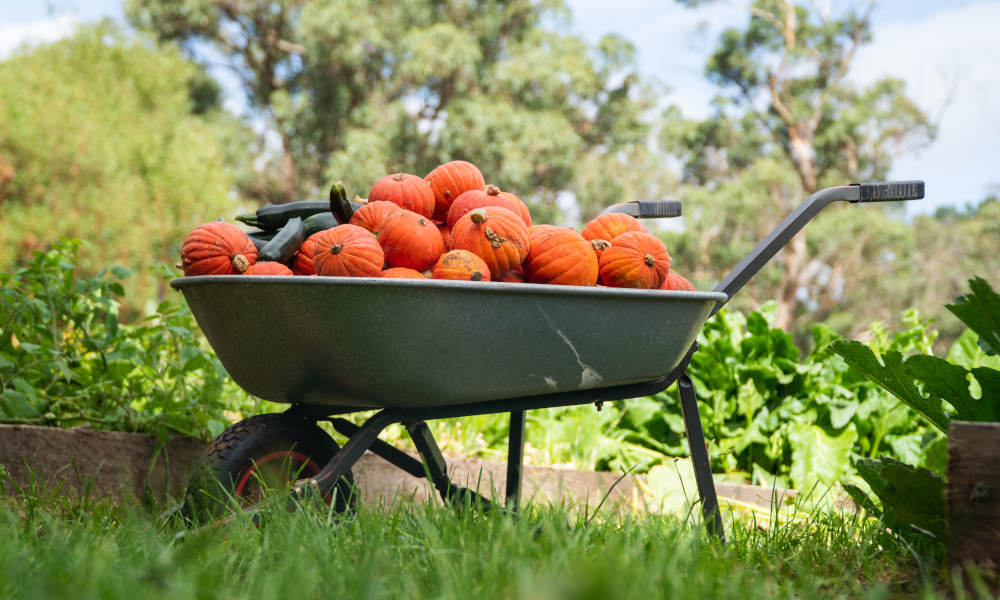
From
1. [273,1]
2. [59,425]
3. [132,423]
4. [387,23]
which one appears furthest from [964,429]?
[273,1]

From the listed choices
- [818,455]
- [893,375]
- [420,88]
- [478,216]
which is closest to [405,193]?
[478,216]

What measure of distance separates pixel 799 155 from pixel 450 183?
15056 millimetres

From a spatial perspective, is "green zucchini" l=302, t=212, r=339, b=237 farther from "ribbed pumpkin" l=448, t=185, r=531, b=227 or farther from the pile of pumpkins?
"ribbed pumpkin" l=448, t=185, r=531, b=227

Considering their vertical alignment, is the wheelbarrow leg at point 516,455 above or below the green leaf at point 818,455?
above

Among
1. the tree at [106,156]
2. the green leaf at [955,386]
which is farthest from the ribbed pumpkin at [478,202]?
the tree at [106,156]

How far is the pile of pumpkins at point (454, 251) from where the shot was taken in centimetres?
148

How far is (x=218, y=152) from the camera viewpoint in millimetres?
15312

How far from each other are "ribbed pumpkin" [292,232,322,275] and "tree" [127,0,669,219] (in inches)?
485

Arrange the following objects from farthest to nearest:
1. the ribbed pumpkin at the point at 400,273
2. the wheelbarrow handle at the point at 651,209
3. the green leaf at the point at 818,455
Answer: the green leaf at the point at 818,455 < the wheelbarrow handle at the point at 651,209 < the ribbed pumpkin at the point at 400,273

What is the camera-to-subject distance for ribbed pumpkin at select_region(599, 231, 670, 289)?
5.28ft

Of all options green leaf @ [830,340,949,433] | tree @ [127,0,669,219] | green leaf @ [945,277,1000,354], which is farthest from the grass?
tree @ [127,0,669,219]

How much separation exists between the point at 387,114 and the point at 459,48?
1961 millimetres

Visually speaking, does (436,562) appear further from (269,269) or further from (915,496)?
(915,496)

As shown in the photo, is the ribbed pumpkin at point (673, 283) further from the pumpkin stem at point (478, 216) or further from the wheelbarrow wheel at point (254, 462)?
the wheelbarrow wheel at point (254, 462)
